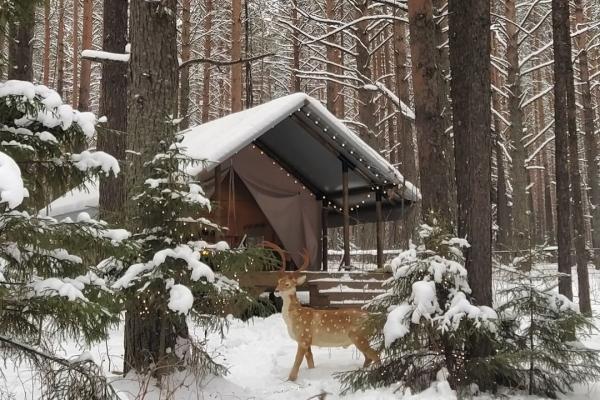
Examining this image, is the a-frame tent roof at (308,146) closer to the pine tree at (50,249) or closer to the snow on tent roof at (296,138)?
the snow on tent roof at (296,138)

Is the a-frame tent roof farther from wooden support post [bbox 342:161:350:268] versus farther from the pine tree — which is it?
the pine tree

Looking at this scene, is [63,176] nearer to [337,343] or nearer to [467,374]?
[467,374]

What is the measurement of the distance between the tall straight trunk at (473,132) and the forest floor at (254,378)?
128 cm

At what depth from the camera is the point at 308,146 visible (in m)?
13.6

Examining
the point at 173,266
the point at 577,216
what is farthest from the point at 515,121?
the point at 173,266

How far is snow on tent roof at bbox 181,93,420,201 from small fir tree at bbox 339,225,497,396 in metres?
5.15

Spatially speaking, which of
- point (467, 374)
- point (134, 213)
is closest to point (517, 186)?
point (467, 374)

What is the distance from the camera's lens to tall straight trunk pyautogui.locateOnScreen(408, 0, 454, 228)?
7.49 metres

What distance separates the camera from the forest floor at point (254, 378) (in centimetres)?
523

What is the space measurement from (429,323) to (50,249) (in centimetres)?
349

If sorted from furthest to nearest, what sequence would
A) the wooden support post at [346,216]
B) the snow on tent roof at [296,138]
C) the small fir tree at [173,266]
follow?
the wooden support post at [346,216]
the snow on tent roof at [296,138]
the small fir tree at [173,266]

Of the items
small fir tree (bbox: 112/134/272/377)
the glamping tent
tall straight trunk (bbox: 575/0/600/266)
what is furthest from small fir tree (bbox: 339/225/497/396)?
tall straight trunk (bbox: 575/0/600/266)

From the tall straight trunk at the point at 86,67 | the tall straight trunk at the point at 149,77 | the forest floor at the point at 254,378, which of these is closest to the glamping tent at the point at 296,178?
the forest floor at the point at 254,378

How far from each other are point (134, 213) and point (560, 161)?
761cm
